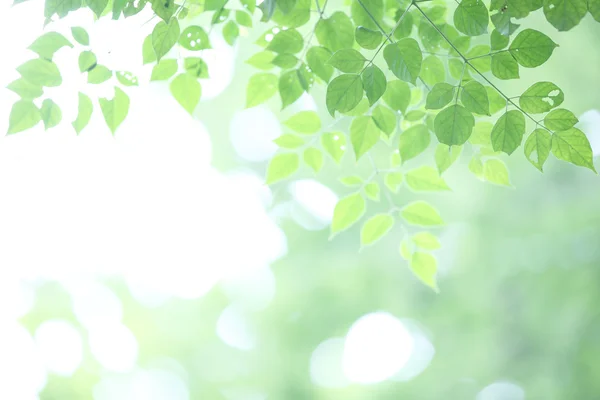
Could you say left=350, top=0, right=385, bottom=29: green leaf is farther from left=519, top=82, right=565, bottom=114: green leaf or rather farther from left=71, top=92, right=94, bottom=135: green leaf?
left=71, top=92, right=94, bottom=135: green leaf

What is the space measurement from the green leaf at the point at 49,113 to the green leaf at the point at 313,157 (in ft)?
1.48

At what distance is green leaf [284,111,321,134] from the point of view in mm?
1013

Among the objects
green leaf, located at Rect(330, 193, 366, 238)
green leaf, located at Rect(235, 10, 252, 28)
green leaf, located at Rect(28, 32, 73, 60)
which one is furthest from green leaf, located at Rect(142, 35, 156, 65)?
green leaf, located at Rect(330, 193, 366, 238)

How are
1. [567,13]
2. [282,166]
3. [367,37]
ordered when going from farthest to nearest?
[282,166]
[367,37]
[567,13]

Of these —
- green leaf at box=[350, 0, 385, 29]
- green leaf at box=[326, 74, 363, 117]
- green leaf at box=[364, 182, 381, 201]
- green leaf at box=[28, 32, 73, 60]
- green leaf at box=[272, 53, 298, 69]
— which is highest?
green leaf at box=[350, 0, 385, 29]

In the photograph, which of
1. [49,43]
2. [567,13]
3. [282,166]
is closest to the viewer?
[567,13]

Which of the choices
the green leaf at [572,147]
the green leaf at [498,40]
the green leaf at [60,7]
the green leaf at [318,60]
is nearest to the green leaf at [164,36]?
the green leaf at [60,7]

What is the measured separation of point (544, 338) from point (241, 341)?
7.76 ft

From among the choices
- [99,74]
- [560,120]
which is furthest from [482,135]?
[99,74]

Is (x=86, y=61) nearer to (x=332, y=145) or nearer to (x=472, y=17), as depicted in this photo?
(x=332, y=145)

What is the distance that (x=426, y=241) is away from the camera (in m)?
1.15

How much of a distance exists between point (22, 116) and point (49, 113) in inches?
1.6

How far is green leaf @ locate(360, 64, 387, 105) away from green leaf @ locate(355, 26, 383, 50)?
0.14ft

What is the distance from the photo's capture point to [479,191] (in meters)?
4.35
